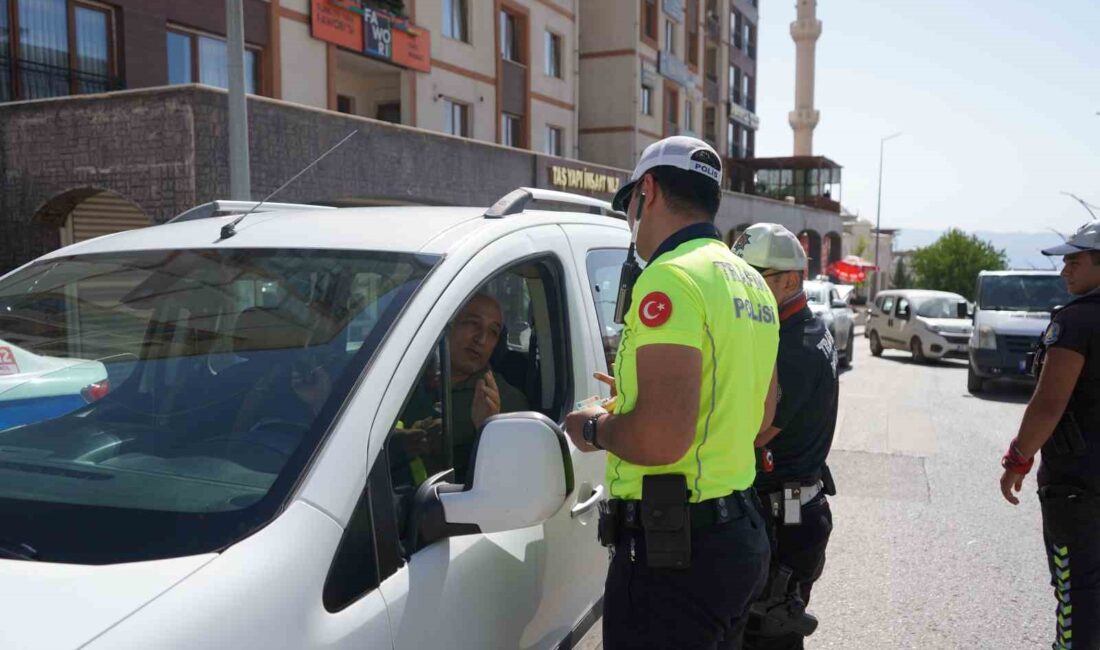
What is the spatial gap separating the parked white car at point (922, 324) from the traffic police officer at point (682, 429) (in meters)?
18.1

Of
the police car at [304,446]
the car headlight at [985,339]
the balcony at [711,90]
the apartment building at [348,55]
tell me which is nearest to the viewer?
the police car at [304,446]

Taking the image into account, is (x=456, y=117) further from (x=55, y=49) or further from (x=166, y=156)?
(x=166, y=156)

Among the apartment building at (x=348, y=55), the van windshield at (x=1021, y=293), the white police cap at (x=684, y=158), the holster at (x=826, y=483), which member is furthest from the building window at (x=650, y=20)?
the white police cap at (x=684, y=158)

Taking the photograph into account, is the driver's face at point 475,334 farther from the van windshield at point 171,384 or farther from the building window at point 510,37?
the building window at point 510,37

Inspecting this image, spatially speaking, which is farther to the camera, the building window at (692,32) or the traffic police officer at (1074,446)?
the building window at (692,32)

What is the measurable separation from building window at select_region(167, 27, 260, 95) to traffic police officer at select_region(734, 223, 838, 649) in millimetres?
13813

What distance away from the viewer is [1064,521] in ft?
10.0

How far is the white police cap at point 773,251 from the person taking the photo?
310 cm


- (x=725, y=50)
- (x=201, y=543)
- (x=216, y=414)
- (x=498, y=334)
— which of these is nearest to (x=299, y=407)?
(x=216, y=414)

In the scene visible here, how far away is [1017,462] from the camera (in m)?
3.30

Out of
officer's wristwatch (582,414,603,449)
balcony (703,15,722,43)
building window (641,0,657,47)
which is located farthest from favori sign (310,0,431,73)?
balcony (703,15,722,43)

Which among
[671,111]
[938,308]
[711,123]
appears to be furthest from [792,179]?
[938,308]

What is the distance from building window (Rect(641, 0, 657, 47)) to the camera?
32.5 m

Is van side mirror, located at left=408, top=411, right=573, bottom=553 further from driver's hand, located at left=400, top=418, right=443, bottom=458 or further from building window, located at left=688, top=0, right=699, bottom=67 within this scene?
building window, located at left=688, top=0, right=699, bottom=67
